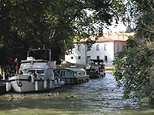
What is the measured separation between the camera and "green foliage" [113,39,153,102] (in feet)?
51.5

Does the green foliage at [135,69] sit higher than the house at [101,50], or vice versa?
the house at [101,50]

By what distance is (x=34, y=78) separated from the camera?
2712cm

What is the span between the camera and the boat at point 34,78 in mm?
26500

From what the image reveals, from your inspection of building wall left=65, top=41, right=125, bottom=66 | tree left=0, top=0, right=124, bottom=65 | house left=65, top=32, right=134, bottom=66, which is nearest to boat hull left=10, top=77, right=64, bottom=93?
tree left=0, top=0, right=124, bottom=65

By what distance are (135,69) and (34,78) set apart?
12.3 m

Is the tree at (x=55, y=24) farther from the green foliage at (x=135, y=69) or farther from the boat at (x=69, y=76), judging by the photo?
the green foliage at (x=135, y=69)

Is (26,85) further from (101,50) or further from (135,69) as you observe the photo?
(101,50)

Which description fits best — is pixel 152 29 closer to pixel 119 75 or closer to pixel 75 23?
pixel 119 75

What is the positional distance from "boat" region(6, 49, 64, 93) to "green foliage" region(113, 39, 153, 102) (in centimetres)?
1121

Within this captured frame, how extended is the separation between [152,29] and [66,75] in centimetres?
2399

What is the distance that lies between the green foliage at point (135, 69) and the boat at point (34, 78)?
11213mm

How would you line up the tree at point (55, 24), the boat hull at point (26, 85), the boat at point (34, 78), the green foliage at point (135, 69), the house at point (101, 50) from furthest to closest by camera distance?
the house at point (101, 50) → the tree at point (55, 24) → the boat at point (34, 78) → the boat hull at point (26, 85) → the green foliage at point (135, 69)

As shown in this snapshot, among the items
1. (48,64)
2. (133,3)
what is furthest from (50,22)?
(133,3)

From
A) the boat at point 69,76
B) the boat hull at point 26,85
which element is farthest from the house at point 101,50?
the boat hull at point 26,85
